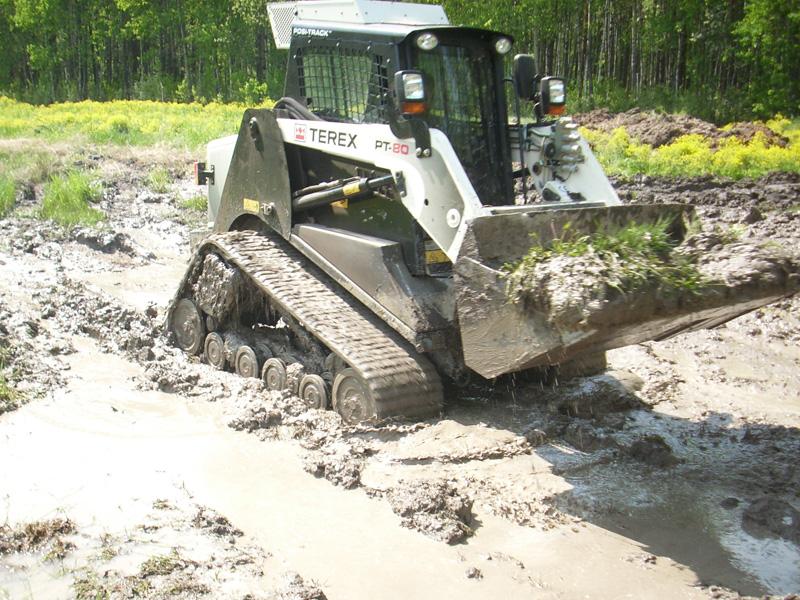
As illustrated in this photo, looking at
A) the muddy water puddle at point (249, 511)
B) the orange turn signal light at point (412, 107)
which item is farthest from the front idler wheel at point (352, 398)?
the orange turn signal light at point (412, 107)

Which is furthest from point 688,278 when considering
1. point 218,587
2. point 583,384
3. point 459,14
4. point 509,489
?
point 459,14

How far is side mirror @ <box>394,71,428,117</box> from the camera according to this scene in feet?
17.8

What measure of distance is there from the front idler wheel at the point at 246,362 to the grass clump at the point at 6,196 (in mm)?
6243

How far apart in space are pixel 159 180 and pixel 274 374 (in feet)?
25.9

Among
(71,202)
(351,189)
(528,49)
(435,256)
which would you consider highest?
(528,49)

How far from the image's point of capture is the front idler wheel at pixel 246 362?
6926 millimetres

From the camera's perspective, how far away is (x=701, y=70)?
31.4 meters

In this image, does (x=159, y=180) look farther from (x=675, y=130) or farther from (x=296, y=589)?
(x=296, y=589)

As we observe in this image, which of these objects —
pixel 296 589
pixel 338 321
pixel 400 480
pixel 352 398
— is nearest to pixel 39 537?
→ pixel 296 589

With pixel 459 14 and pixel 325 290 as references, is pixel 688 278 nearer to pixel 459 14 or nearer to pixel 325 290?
pixel 325 290

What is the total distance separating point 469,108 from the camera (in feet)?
20.6

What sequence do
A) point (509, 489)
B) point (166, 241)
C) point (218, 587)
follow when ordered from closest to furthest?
point (218, 587), point (509, 489), point (166, 241)

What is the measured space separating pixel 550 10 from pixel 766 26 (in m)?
8.57

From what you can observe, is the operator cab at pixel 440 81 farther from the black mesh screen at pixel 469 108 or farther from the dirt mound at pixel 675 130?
the dirt mound at pixel 675 130
